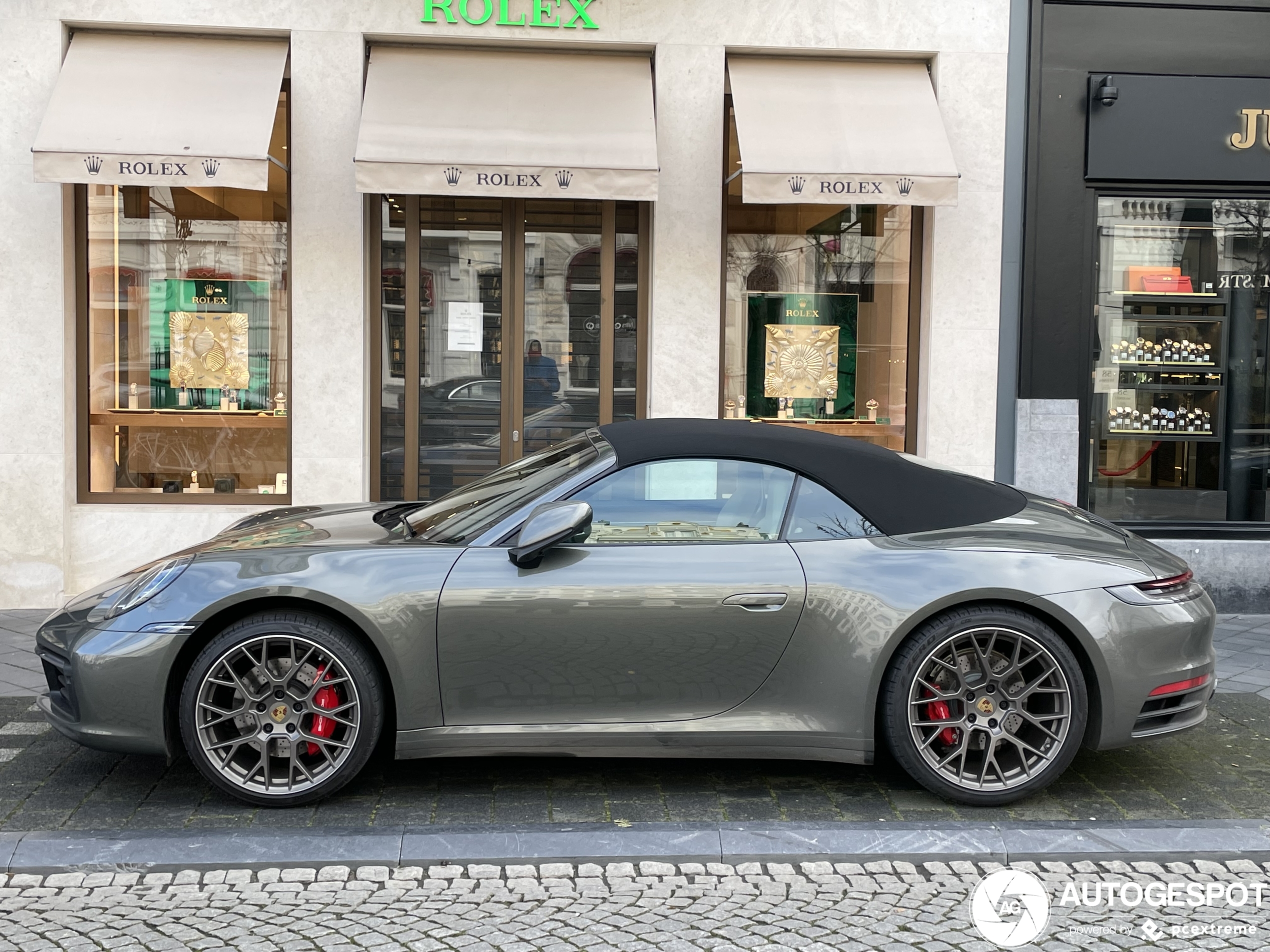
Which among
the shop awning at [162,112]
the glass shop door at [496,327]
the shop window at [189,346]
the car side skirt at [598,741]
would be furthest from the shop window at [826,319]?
the car side skirt at [598,741]

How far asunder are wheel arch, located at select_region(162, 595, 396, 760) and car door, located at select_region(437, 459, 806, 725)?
0.26 metres

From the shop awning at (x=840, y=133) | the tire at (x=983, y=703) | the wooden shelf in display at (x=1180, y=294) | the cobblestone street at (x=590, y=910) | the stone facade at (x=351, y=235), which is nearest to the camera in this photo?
the cobblestone street at (x=590, y=910)

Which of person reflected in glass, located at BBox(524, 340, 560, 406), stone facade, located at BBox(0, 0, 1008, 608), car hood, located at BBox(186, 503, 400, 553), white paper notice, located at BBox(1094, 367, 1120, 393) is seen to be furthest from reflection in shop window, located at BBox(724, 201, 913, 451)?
car hood, located at BBox(186, 503, 400, 553)

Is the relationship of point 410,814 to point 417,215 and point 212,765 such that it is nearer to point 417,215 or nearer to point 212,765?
point 212,765

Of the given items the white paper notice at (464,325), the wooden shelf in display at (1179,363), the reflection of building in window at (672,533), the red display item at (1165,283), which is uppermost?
the red display item at (1165,283)

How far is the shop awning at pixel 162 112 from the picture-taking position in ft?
24.9

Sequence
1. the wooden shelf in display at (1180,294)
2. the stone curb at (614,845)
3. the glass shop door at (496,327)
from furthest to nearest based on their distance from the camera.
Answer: the wooden shelf in display at (1180,294) → the glass shop door at (496,327) → the stone curb at (614,845)

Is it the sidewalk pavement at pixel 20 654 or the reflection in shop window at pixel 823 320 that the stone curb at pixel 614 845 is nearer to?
the sidewalk pavement at pixel 20 654

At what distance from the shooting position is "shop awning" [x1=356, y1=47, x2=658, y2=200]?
7832 millimetres

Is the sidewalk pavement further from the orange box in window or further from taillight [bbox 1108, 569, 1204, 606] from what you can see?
the orange box in window

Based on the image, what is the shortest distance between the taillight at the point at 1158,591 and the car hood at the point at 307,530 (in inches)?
112

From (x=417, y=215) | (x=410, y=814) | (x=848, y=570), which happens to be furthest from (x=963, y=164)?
(x=410, y=814)

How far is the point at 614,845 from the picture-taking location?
4109mm

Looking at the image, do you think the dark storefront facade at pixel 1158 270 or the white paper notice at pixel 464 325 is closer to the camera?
the dark storefront facade at pixel 1158 270
